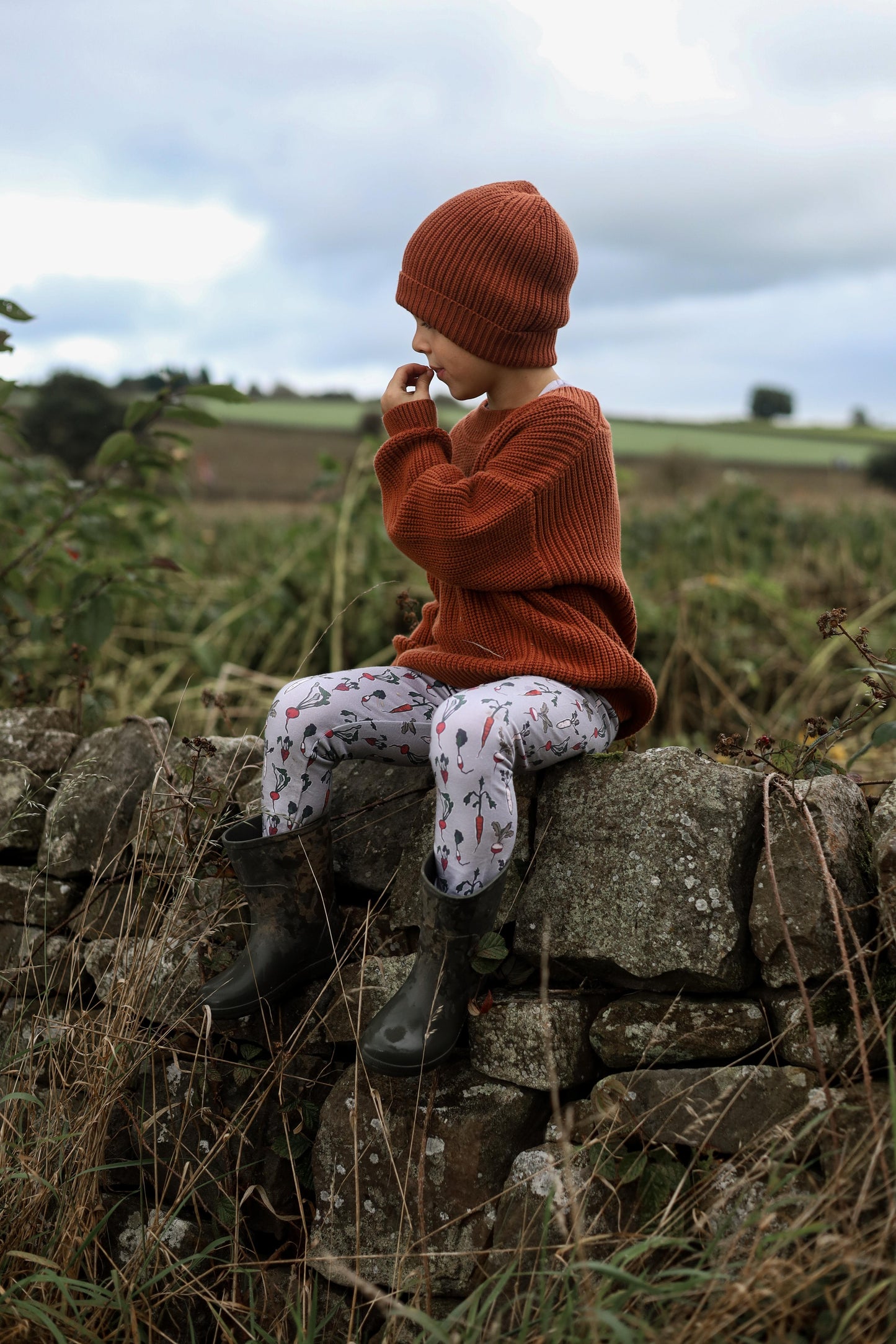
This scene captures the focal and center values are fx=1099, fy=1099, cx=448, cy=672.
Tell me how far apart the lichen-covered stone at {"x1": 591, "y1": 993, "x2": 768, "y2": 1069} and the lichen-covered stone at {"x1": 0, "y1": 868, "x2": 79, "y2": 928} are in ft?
4.29

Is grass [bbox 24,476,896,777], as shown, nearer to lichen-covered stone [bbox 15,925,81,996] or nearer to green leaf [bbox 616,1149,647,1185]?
lichen-covered stone [bbox 15,925,81,996]

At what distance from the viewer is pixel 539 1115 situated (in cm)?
210

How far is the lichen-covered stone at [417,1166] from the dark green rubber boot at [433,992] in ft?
0.34

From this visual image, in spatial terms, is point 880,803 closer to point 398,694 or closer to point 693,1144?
point 693,1144

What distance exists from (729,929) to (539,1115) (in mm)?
519

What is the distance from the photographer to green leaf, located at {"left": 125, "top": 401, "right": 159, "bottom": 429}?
316 cm

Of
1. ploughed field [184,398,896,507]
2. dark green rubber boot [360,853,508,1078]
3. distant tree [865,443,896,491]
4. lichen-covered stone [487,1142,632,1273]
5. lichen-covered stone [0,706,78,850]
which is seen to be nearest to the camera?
lichen-covered stone [487,1142,632,1273]

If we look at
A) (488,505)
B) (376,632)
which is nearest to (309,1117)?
(488,505)

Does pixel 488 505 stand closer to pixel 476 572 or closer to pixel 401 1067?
pixel 476 572

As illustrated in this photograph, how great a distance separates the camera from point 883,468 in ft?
56.2

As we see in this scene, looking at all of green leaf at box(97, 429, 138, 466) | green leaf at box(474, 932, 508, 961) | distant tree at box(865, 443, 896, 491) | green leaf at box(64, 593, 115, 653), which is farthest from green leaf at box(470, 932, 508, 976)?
distant tree at box(865, 443, 896, 491)

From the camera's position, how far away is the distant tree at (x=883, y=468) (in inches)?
662

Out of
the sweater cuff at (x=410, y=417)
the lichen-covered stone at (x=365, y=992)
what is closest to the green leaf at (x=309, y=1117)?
the lichen-covered stone at (x=365, y=992)

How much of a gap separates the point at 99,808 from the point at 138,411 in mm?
1212
